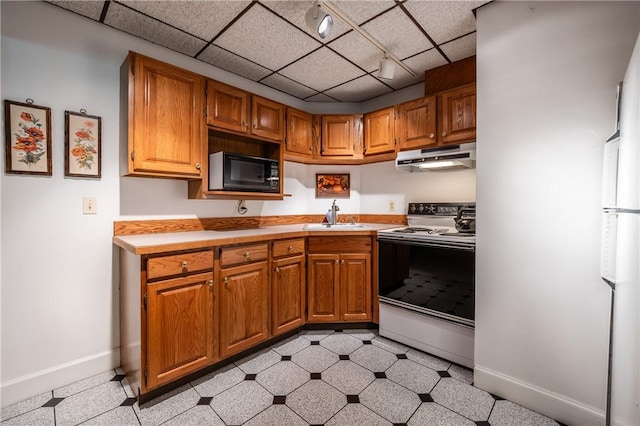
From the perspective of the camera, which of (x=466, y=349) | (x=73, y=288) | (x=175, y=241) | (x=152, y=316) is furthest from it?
(x=466, y=349)

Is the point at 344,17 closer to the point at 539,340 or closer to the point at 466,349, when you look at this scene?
the point at 539,340

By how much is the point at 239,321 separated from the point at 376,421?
44.4 inches

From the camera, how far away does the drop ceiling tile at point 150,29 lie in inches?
75.2

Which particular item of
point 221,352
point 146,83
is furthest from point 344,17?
point 221,352

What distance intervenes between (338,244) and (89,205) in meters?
1.93

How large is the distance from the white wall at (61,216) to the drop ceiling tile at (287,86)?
Result: 983mm

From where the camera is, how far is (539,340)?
5.41ft

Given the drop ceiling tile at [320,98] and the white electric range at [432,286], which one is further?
the drop ceiling tile at [320,98]

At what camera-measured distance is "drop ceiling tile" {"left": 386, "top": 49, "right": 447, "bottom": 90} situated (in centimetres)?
244

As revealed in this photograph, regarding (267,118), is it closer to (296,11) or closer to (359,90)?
(296,11)

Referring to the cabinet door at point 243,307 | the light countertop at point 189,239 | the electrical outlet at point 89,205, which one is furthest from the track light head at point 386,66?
the electrical outlet at point 89,205

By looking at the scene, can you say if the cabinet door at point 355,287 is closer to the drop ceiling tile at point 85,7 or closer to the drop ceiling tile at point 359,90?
the drop ceiling tile at point 359,90

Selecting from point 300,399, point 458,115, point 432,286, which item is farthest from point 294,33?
point 300,399

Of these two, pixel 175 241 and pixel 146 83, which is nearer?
pixel 175 241
